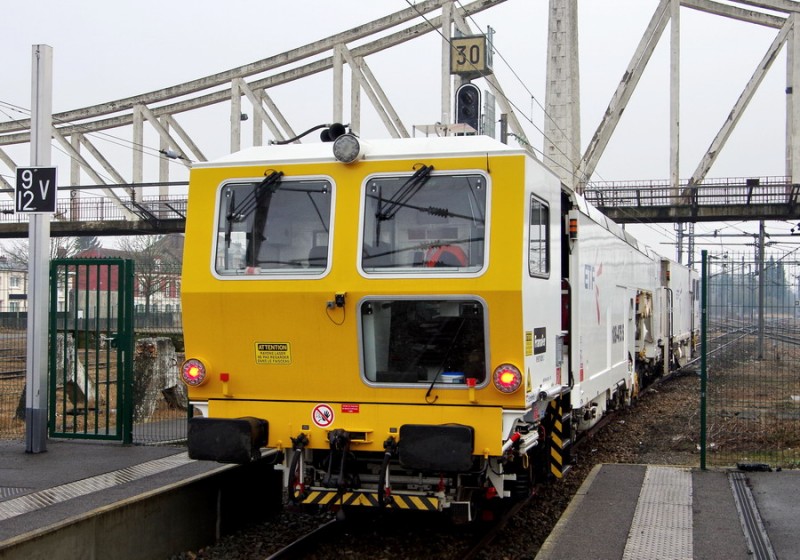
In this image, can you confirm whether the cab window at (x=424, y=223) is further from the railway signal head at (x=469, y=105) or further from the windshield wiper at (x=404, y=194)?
the railway signal head at (x=469, y=105)

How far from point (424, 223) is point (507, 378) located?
4.19 ft

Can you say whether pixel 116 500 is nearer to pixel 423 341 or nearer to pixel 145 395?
pixel 423 341

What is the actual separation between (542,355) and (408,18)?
50.3m

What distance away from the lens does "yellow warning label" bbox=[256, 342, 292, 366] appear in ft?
22.8

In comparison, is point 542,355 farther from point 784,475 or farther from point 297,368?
point 784,475

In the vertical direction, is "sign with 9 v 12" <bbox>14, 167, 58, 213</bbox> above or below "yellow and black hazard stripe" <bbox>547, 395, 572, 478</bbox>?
above

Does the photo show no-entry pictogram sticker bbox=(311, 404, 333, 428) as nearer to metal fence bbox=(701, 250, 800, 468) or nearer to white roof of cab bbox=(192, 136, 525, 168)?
white roof of cab bbox=(192, 136, 525, 168)

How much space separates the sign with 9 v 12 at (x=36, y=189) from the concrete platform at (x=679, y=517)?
595 centimetres

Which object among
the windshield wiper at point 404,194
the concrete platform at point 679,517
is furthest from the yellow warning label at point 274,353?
the concrete platform at point 679,517

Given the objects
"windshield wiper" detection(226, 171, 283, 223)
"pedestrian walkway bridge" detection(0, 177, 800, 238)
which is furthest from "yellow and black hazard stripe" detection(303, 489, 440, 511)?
"pedestrian walkway bridge" detection(0, 177, 800, 238)

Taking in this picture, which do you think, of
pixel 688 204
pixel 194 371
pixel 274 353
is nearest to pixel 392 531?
pixel 274 353

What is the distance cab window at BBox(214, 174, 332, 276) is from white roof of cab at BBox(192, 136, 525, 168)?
0.60 ft

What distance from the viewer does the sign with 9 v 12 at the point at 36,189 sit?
9312mm

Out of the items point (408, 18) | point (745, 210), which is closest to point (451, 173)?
point (745, 210)
